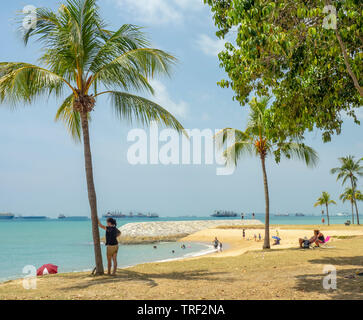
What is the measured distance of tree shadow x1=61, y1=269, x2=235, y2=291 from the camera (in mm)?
8750

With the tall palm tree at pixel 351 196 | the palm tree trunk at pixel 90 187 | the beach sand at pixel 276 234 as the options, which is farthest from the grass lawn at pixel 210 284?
the tall palm tree at pixel 351 196

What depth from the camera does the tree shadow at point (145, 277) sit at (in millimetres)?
8750

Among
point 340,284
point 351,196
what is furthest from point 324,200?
point 340,284

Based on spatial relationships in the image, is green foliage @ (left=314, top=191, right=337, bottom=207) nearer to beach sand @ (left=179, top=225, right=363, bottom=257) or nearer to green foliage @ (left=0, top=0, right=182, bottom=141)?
beach sand @ (left=179, top=225, right=363, bottom=257)

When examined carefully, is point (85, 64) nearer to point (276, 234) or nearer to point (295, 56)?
point (295, 56)

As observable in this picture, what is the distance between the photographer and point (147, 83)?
11102 millimetres

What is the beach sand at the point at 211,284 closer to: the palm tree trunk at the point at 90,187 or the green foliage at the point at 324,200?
the palm tree trunk at the point at 90,187

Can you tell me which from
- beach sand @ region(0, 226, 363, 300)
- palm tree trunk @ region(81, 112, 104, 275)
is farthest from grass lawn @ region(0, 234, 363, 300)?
palm tree trunk @ region(81, 112, 104, 275)

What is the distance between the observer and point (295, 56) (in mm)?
8133

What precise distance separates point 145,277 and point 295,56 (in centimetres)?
738
